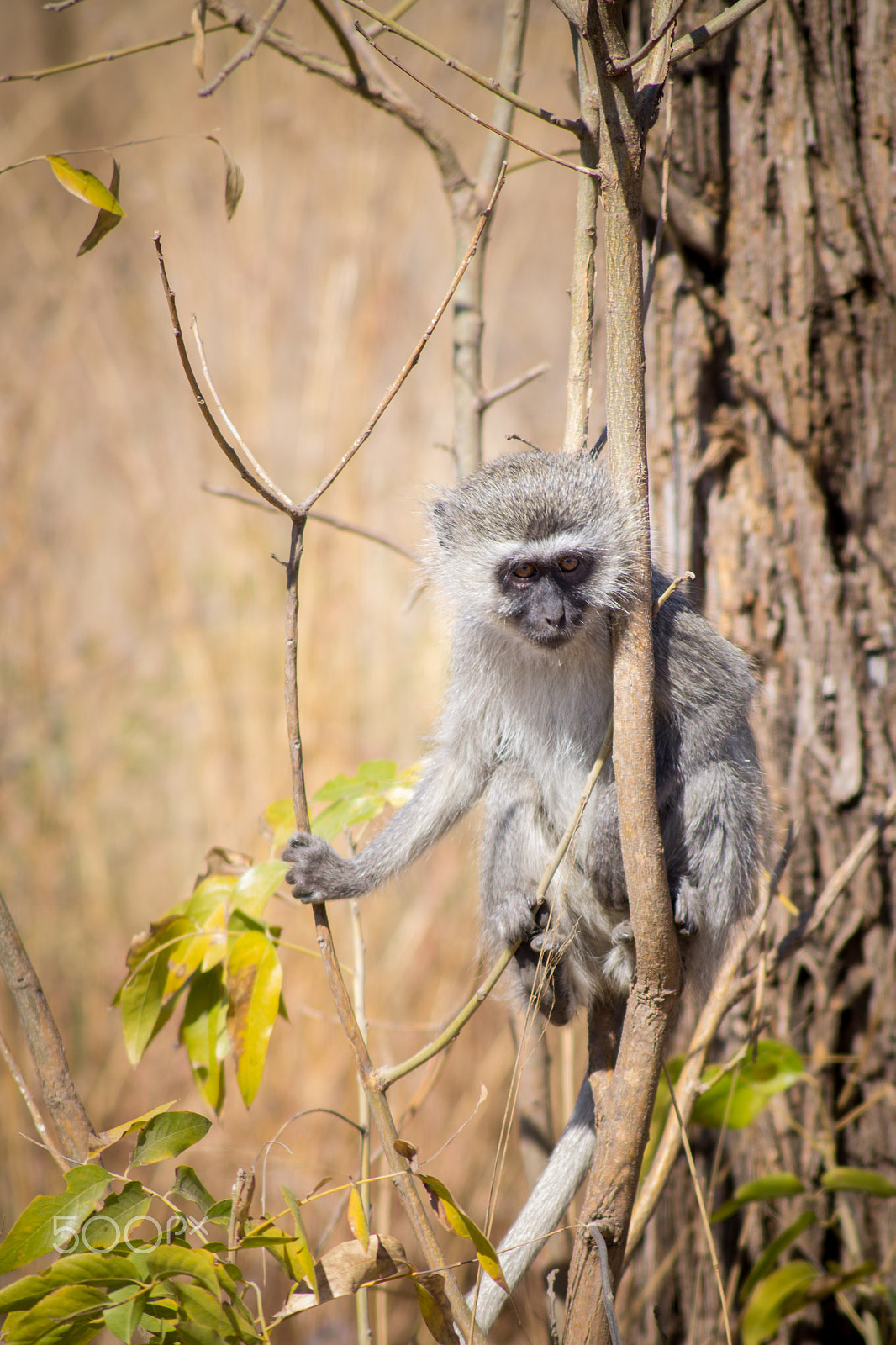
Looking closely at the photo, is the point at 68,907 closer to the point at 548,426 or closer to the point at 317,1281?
the point at 317,1281

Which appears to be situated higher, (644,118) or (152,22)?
(152,22)

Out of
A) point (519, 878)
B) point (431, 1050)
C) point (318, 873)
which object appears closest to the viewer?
point (431, 1050)

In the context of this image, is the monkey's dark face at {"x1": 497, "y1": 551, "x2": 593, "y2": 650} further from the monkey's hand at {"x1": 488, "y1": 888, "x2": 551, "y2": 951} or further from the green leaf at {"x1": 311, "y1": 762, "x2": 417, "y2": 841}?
the monkey's hand at {"x1": 488, "y1": 888, "x2": 551, "y2": 951}

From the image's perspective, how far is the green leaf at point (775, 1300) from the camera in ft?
7.87

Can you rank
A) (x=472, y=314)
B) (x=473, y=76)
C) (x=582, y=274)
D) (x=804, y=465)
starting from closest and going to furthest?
(x=473, y=76) → (x=582, y=274) → (x=472, y=314) → (x=804, y=465)

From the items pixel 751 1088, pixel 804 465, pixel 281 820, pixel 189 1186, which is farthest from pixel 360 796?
pixel 804 465

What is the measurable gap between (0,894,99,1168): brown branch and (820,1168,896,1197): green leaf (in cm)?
188

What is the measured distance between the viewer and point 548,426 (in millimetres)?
6578

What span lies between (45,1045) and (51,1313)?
1.53 ft

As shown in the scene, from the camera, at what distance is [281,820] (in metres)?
2.05

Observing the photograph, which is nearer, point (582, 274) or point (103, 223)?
point (103, 223)

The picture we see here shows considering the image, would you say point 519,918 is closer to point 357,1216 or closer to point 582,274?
point 357,1216

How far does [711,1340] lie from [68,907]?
301 cm

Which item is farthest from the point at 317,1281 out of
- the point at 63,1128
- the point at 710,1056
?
the point at 710,1056
